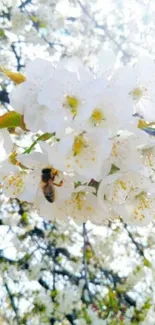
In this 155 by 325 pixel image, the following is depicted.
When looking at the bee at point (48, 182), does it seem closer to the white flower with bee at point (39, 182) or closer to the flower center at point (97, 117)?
the white flower with bee at point (39, 182)

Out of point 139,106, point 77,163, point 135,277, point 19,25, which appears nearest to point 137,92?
point 139,106

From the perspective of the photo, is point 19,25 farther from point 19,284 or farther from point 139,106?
point 139,106

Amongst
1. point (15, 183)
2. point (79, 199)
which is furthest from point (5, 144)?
point (79, 199)

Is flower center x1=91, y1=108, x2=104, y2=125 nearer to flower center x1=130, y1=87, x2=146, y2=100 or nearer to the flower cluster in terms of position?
the flower cluster

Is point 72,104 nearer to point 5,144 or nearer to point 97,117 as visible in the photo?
point 97,117

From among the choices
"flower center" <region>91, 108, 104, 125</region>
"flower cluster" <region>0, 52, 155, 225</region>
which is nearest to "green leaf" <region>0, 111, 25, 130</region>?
"flower cluster" <region>0, 52, 155, 225</region>

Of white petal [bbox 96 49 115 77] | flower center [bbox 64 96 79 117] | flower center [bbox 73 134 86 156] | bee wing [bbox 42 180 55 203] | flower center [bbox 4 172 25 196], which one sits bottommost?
flower center [bbox 4 172 25 196]

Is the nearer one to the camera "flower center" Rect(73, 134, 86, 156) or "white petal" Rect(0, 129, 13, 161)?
"flower center" Rect(73, 134, 86, 156)
